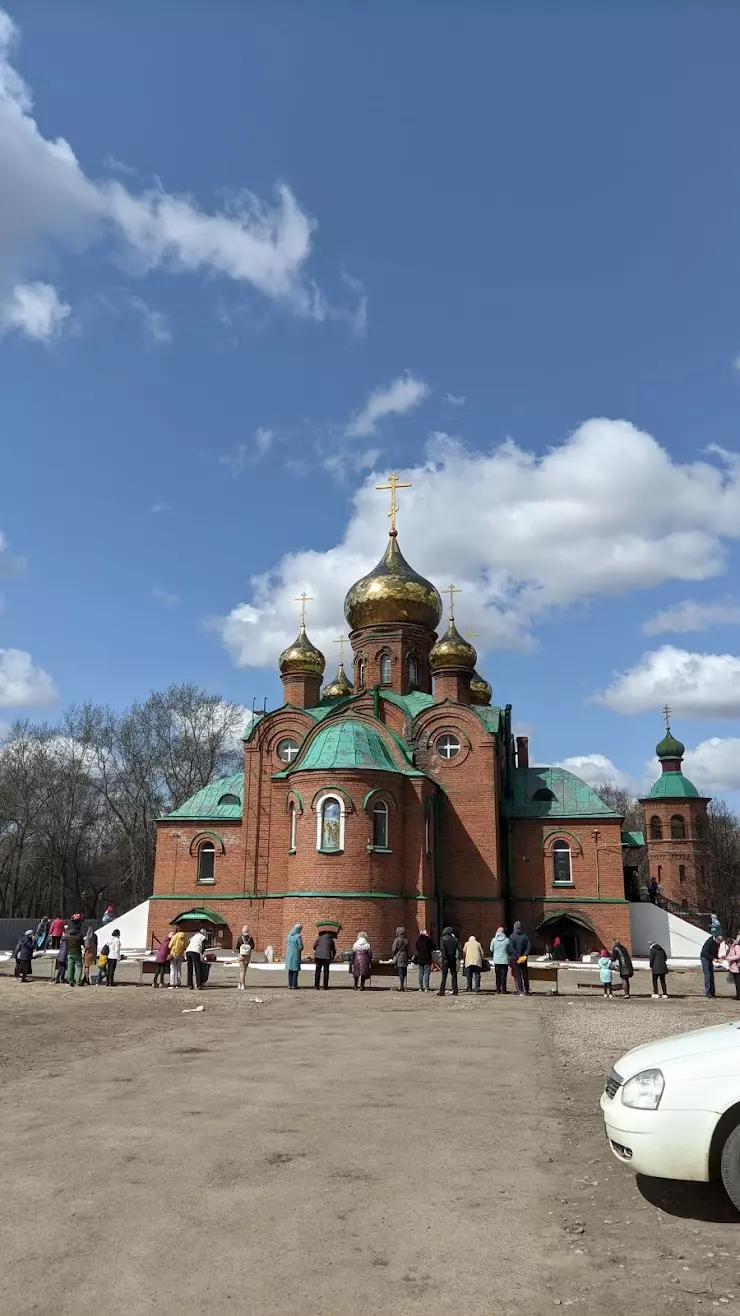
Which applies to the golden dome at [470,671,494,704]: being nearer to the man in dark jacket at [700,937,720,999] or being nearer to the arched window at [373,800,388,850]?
the arched window at [373,800,388,850]

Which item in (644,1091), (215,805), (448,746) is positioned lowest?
(644,1091)

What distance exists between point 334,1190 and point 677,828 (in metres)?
53.9

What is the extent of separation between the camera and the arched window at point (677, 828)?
55.4 metres

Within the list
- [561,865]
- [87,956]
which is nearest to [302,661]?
[561,865]

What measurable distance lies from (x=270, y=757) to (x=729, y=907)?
27730mm

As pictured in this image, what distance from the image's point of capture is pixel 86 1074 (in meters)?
9.27

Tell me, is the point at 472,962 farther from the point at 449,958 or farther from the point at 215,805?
the point at 215,805

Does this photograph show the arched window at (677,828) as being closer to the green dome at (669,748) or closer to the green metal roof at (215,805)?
the green dome at (669,748)

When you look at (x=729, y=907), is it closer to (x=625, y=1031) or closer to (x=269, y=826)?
(x=269, y=826)

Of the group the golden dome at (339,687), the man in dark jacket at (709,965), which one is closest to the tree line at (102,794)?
the golden dome at (339,687)

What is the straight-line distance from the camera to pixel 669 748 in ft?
189

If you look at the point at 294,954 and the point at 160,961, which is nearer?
the point at 294,954

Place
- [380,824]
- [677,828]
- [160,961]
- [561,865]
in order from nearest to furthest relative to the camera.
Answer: [160,961] < [380,824] < [561,865] < [677,828]

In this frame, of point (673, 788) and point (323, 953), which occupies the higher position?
point (673, 788)
